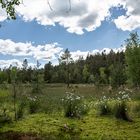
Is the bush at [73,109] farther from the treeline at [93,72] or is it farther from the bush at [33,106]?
the treeline at [93,72]

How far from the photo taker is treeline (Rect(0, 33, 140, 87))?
45344 mm

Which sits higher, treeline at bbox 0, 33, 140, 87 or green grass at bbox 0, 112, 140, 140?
treeline at bbox 0, 33, 140, 87

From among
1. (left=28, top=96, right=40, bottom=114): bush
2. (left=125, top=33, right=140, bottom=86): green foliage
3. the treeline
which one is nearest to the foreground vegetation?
(left=28, top=96, right=40, bottom=114): bush

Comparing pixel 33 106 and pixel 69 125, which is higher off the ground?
pixel 33 106

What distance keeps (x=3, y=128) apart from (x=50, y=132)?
75.9 inches

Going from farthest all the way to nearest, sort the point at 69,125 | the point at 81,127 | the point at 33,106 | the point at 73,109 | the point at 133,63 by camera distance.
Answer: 1. the point at 133,63
2. the point at 33,106
3. the point at 73,109
4. the point at 69,125
5. the point at 81,127

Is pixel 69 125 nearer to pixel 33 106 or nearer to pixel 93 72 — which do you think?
pixel 33 106

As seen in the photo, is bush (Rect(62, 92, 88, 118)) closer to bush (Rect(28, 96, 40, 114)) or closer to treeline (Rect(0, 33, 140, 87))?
bush (Rect(28, 96, 40, 114))

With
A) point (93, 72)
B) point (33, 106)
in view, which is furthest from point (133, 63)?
point (93, 72)

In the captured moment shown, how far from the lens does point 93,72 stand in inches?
4904

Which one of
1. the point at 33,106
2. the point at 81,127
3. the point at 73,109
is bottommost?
the point at 81,127

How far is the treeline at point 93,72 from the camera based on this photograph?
45.3 m

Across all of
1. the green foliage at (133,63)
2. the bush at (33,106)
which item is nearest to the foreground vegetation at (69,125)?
the bush at (33,106)

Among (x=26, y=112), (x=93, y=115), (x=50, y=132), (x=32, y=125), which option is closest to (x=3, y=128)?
(x=32, y=125)
